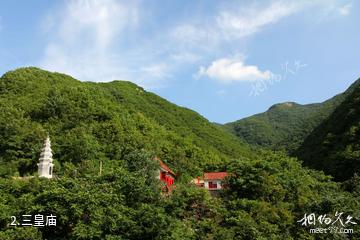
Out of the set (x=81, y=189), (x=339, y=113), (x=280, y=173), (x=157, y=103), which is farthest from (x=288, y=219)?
(x=157, y=103)

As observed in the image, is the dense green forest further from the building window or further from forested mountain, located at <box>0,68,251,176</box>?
the building window

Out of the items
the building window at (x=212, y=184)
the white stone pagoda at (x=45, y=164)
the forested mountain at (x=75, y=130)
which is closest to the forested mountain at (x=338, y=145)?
the forested mountain at (x=75, y=130)

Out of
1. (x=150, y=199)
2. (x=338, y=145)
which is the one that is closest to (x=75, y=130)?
(x=338, y=145)

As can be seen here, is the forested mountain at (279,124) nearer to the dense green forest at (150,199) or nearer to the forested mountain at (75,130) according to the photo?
the forested mountain at (75,130)

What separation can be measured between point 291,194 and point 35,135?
3775cm

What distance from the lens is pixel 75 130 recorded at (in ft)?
226

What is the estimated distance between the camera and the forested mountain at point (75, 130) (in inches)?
2432

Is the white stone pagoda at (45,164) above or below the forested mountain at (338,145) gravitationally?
below

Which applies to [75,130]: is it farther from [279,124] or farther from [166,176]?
[279,124]

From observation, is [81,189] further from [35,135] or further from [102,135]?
[102,135]

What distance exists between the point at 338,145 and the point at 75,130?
1411 inches

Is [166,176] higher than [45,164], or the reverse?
[45,164]

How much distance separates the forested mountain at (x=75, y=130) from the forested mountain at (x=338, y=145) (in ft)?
51.8

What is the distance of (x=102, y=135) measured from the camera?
229 ft
